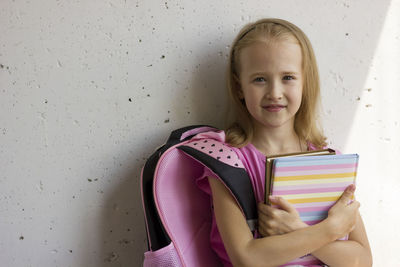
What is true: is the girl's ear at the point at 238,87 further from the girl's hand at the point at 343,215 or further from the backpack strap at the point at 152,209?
the girl's hand at the point at 343,215

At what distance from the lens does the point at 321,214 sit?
0.83 meters

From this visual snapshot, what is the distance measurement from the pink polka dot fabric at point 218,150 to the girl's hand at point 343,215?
221mm

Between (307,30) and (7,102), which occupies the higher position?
(307,30)

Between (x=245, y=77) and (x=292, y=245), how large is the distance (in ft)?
1.27

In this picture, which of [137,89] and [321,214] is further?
[137,89]

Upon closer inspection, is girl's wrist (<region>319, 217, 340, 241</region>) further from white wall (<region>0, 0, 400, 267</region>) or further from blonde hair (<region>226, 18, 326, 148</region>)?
white wall (<region>0, 0, 400, 267</region>)

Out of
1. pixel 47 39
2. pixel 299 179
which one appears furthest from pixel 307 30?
pixel 47 39

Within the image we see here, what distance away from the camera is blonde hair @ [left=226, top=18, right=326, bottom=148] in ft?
2.90

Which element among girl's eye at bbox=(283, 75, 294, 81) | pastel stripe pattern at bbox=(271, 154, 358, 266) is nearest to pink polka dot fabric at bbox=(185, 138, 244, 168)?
pastel stripe pattern at bbox=(271, 154, 358, 266)

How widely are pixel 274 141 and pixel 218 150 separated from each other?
18cm

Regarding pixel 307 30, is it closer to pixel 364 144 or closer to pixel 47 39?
pixel 364 144

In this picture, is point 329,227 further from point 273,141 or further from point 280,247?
point 273,141

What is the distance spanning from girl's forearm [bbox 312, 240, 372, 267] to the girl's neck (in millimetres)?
250

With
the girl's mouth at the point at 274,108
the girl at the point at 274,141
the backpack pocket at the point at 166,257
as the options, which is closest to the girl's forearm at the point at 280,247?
the girl at the point at 274,141
